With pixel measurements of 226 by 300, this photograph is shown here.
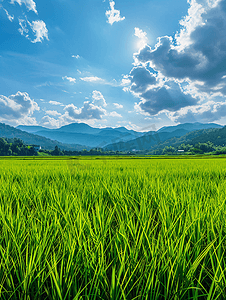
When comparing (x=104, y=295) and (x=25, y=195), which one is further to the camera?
(x=25, y=195)

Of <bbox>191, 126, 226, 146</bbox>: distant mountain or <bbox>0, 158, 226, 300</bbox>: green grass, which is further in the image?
<bbox>191, 126, 226, 146</bbox>: distant mountain

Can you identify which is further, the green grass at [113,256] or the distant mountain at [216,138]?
the distant mountain at [216,138]

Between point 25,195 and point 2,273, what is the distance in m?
1.31

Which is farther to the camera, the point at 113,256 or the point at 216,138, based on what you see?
the point at 216,138

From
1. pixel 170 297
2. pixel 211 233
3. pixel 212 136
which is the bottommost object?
pixel 170 297

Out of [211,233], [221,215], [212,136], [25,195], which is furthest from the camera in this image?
[212,136]

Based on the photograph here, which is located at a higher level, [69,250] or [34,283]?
Result: [69,250]

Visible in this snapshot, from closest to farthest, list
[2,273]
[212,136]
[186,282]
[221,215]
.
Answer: [186,282] < [2,273] < [221,215] < [212,136]

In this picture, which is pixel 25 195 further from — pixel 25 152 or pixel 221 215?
pixel 25 152

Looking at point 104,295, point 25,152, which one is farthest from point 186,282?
point 25,152

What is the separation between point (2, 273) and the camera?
76cm

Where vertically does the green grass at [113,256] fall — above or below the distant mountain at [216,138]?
below

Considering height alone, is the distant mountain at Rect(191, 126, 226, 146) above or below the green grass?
above

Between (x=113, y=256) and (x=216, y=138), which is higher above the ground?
(x=216, y=138)
